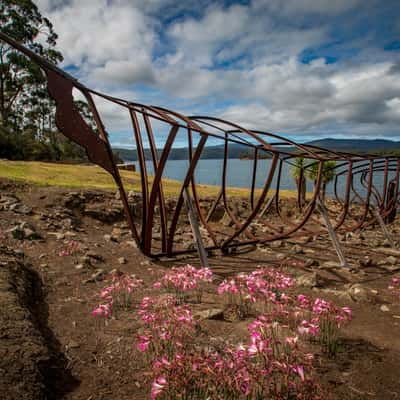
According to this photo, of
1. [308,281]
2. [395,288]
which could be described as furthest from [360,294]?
[395,288]

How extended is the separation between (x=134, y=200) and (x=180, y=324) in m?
6.05

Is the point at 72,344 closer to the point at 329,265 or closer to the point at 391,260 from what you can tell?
the point at 329,265

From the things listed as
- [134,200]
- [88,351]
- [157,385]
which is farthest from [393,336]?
[134,200]

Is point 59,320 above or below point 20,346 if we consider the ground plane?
below

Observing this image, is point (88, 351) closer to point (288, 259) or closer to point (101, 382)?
point (101, 382)

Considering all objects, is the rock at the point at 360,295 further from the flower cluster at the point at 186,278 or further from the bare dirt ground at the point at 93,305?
the flower cluster at the point at 186,278

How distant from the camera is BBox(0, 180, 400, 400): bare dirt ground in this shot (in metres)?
1.77

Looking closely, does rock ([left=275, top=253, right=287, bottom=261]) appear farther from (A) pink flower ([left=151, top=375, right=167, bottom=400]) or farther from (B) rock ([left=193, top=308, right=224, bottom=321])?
(A) pink flower ([left=151, top=375, right=167, bottom=400])

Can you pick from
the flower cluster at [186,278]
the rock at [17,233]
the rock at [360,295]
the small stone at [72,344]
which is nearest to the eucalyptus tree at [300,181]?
Answer: the rock at [360,295]

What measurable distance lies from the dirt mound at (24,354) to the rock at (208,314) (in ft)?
3.62

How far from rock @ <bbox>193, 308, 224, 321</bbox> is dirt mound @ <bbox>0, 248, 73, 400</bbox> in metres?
1.10

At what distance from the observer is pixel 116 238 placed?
5547mm

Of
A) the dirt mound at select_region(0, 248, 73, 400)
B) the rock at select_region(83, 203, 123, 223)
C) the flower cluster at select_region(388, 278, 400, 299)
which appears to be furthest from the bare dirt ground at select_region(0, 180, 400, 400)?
the rock at select_region(83, 203, 123, 223)

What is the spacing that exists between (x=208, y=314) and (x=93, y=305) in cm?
105
